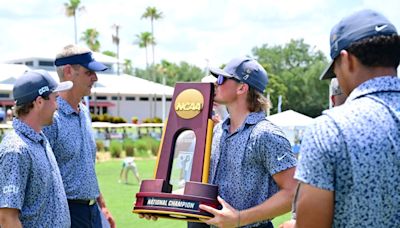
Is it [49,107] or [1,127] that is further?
[1,127]

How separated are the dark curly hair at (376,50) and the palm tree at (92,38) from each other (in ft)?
262

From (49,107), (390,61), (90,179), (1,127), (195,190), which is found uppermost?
(390,61)

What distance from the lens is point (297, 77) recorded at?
8256 centimetres

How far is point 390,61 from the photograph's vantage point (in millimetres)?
2449

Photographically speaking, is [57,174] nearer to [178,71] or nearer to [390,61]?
[390,61]

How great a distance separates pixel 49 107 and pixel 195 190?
3.93ft

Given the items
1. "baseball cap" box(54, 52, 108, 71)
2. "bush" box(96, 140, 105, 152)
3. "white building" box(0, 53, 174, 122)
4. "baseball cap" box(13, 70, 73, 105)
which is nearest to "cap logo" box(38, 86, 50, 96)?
"baseball cap" box(13, 70, 73, 105)

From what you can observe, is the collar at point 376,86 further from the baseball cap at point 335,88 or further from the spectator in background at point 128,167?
the spectator in background at point 128,167

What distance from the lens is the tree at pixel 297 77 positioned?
7781cm

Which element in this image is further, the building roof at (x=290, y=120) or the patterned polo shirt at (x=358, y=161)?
the building roof at (x=290, y=120)

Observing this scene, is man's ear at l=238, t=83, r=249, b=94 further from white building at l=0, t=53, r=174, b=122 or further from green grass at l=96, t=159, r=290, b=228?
white building at l=0, t=53, r=174, b=122

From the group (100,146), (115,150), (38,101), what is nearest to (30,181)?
(38,101)

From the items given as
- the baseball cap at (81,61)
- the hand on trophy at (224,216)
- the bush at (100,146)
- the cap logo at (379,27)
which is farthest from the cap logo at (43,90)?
the bush at (100,146)

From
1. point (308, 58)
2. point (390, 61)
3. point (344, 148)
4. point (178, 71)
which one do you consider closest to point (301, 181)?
point (344, 148)
